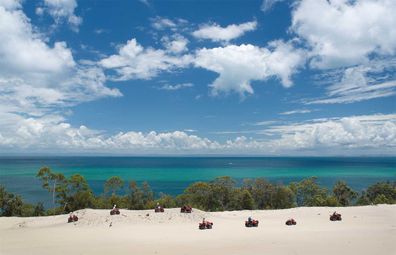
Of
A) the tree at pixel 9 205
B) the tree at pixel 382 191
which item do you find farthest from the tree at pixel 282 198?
the tree at pixel 9 205

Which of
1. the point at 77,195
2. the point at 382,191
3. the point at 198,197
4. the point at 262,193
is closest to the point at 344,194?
the point at 382,191

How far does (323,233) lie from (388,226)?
6409 mm

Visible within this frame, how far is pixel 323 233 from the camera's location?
21422 mm

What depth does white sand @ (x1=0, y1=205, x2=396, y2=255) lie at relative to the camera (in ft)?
58.5

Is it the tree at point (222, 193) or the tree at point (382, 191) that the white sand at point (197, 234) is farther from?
the tree at point (382, 191)

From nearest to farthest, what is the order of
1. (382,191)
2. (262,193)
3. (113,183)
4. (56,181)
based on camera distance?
1. (56,181)
2. (113,183)
3. (262,193)
4. (382,191)

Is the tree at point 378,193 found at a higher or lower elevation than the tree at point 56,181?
lower

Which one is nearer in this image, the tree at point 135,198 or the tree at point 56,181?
the tree at point 56,181

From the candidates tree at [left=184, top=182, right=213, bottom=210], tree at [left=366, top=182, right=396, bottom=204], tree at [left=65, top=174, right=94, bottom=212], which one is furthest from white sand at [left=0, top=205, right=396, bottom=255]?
tree at [left=366, top=182, right=396, bottom=204]

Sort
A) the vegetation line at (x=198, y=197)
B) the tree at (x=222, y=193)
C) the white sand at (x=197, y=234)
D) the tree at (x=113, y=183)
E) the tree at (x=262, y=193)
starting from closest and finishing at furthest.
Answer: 1. the white sand at (x=197, y=234)
2. the vegetation line at (x=198, y=197)
3. the tree at (x=222, y=193)
4. the tree at (x=113, y=183)
5. the tree at (x=262, y=193)

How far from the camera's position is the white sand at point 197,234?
17.8 meters

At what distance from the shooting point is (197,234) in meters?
22.6

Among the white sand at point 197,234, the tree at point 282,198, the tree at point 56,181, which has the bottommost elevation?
the tree at point 282,198

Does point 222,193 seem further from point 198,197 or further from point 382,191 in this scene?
point 382,191
